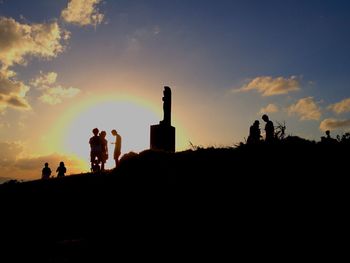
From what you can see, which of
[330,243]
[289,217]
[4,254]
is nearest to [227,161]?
[289,217]

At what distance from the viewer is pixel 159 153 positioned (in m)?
8.77

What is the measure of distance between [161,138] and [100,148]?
2360 mm

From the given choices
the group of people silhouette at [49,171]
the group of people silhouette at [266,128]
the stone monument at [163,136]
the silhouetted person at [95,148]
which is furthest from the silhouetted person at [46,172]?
the group of people silhouette at [266,128]

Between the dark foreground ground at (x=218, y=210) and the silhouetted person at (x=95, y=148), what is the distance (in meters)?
6.57

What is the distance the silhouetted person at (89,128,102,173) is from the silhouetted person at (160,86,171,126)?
2.55 meters

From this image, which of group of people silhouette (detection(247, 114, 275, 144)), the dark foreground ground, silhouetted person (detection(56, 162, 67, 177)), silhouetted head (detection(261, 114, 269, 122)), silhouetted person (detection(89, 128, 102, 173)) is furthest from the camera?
silhouetted person (detection(56, 162, 67, 177))

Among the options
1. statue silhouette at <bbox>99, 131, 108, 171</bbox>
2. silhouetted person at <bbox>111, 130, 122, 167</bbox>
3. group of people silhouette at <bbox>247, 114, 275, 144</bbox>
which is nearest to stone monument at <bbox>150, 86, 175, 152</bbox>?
silhouetted person at <bbox>111, 130, 122, 167</bbox>

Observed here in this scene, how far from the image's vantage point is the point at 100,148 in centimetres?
1559

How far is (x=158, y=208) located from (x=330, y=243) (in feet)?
9.87

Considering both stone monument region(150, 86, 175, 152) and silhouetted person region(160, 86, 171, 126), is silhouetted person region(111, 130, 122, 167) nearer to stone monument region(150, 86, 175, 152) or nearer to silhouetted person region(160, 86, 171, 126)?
stone monument region(150, 86, 175, 152)

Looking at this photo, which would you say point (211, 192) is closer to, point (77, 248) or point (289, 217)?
point (289, 217)

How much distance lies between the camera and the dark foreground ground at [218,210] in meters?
5.85

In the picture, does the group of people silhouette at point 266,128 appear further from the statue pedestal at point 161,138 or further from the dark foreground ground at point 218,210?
the dark foreground ground at point 218,210

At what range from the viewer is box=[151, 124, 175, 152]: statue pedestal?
613 inches
